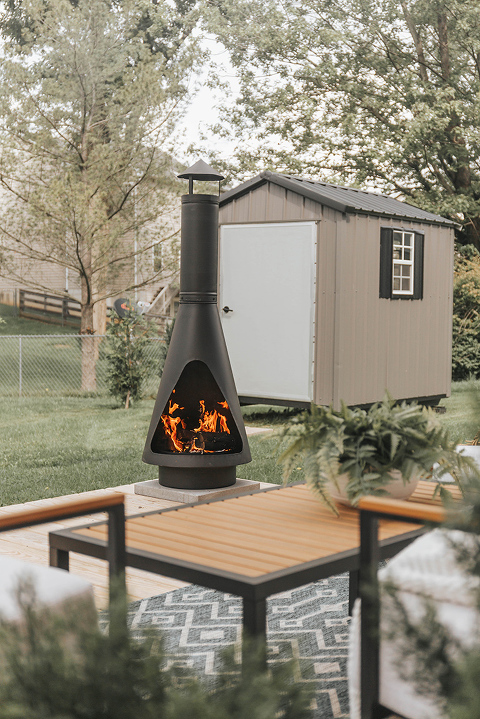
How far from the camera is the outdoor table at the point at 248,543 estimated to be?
219 cm

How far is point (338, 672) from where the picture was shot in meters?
2.78

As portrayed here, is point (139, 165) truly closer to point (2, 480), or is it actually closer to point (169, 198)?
point (169, 198)

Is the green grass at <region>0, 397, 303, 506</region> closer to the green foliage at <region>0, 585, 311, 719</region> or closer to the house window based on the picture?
the green foliage at <region>0, 585, 311, 719</region>

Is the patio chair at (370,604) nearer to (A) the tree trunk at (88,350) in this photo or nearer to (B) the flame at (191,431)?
(B) the flame at (191,431)

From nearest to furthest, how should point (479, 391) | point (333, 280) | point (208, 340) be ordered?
1. point (479, 391)
2. point (208, 340)
3. point (333, 280)

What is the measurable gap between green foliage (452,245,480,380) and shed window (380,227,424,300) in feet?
12.0

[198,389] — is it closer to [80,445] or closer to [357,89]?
Result: [80,445]

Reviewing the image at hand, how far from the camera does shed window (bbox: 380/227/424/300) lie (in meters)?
9.32

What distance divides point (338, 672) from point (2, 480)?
385cm

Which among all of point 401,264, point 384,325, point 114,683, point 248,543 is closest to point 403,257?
point 401,264

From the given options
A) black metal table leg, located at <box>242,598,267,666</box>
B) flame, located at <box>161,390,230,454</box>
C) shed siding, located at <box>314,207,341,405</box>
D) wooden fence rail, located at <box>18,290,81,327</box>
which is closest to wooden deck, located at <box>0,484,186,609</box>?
flame, located at <box>161,390,230,454</box>

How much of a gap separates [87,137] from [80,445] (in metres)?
7.51

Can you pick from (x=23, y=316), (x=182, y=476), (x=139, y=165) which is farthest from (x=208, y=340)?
(x=23, y=316)

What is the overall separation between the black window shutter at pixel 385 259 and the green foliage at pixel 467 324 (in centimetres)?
432
